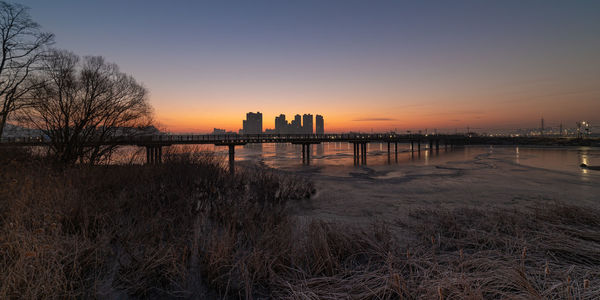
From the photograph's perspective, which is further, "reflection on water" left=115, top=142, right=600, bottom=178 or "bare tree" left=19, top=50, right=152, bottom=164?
"reflection on water" left=115, top=142, right=600, bottom=178

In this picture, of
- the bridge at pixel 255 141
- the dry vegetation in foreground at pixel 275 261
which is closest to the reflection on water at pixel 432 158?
the bridge at pixel 255 141

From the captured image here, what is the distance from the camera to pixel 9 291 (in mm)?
4023

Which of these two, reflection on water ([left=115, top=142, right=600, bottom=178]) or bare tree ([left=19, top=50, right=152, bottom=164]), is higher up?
bare tree ([left=19, top=50, right=152, bottom=164])

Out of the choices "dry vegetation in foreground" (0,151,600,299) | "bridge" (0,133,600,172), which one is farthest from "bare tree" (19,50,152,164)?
"dry vegetation in foreground" (0,151,600,299)

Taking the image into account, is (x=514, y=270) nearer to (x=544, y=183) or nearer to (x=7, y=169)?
(x=7, y=169)

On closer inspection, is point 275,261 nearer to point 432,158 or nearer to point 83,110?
point 83,110

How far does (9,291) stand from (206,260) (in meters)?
3.34

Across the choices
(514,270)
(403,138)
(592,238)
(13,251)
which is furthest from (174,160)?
(403,138)

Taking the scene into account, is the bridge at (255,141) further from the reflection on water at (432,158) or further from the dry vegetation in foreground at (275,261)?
the dry vegetation in foreground at (275,261)

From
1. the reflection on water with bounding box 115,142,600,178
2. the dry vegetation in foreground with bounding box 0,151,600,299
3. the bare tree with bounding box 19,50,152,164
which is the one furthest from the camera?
the reflection on water with bounding box 115,142,600,178

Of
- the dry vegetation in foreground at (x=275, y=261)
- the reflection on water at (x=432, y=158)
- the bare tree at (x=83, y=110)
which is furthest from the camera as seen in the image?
the reflection on water at (x=432, y=158)

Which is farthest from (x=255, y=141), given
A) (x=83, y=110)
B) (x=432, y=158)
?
(x=432, y=158)

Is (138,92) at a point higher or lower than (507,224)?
higher

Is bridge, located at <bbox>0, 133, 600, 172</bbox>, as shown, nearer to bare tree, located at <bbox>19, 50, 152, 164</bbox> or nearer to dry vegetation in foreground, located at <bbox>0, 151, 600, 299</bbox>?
bare tree, located at <bbox>19, 50, 152, 164</bbox>
